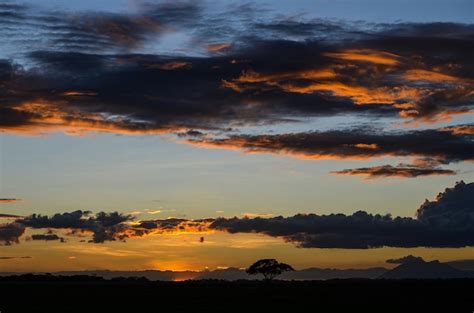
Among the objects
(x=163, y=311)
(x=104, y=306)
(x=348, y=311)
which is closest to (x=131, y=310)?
(x=163, y=311)

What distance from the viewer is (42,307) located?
337 feet

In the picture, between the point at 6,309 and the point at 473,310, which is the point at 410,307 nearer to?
the point at 473,310

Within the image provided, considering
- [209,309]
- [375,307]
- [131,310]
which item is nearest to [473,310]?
[375,307]

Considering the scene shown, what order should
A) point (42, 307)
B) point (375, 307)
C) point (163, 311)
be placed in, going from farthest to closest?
1. point (375, 307)
2. point (42, 307)
3. point (163, 311)

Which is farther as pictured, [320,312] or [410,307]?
[410,307]

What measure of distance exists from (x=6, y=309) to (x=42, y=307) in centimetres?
634

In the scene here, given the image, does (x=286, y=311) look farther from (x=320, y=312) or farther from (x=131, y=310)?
(x=131, y=310)

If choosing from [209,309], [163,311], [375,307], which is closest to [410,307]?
[375,307]

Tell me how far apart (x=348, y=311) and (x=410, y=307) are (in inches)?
500

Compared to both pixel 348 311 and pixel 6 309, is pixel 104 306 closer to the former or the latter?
pixel 6 309

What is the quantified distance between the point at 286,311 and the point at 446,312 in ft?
66.1

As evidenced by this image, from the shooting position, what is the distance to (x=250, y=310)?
9781 cm

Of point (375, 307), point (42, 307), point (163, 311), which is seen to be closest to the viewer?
point (163, 311)

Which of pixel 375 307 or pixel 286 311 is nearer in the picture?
pixel 286 311
